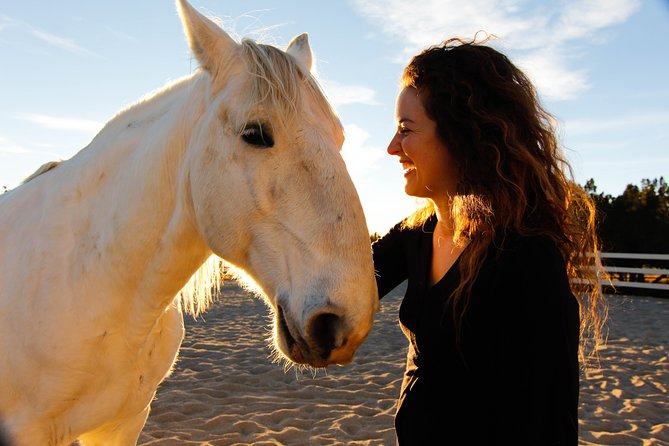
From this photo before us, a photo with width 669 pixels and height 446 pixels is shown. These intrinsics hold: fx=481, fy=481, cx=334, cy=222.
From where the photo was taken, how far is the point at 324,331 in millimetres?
1255

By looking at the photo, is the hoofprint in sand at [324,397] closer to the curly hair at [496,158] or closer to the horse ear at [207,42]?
the curly hair at [496,158]

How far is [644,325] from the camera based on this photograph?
354 inches

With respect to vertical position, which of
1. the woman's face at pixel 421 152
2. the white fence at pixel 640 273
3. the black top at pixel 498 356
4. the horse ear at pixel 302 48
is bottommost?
the white fence at pixel 640 273

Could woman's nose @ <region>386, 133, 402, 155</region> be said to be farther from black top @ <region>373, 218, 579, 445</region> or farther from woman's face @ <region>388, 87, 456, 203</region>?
black top @ <region>373, 218, 579, 445</region>

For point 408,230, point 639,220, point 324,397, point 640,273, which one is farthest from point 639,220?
point 408,230

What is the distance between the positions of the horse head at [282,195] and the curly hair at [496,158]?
17.8 inches

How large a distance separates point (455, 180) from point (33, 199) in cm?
167

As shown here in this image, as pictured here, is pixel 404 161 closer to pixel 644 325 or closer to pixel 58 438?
pixel 58 438

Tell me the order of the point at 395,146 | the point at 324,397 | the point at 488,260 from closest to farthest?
the point at 488,260, the point at 395,146, the point at 324,397

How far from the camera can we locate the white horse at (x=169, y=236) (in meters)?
1.32

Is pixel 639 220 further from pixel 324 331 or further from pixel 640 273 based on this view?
pixel 324 331

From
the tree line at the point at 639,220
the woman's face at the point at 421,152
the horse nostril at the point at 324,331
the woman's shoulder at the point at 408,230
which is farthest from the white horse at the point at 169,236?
the tree line at the point at 639,220

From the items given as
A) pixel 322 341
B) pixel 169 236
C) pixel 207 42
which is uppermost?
pixel 207 42

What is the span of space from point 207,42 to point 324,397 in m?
4.26
